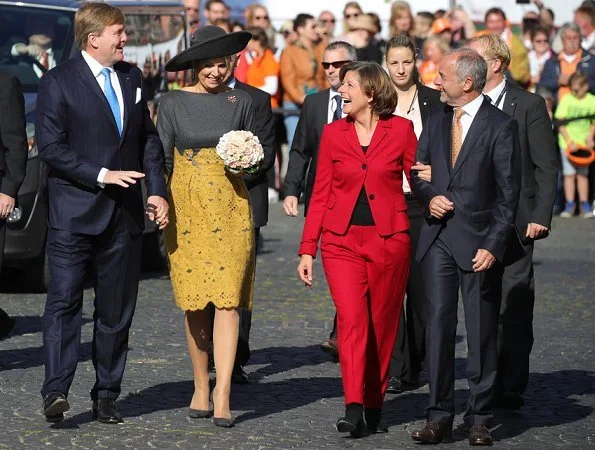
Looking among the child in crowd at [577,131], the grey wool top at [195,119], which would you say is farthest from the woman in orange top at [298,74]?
the grey wool top at [195,119]

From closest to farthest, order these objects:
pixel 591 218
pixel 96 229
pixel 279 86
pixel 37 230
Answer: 1. pixel 96 229
2. pixel 37 230
3. pixel 591 218
4. pixel 279 86

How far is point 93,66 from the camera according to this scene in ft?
27.7

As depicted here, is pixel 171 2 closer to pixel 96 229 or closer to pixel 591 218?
pixel 591 218

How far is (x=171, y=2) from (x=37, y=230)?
379 centimetres

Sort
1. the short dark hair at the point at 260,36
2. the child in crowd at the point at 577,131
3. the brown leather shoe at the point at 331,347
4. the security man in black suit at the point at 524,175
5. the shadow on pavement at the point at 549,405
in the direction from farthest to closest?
1. the short dark hair at the point at 260,36
2. the child in crowd at the point at 577,131
3. the brown leather shoe at the point at 331,347
4. the security man in black suit at the point at 524,175
5. the shadow on pavement at the point at 549,405

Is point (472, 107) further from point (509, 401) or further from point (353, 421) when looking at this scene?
point (509, 401)

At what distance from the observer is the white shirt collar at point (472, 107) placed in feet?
26.9

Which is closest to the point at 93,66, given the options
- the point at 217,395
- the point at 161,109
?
the point at 161,109

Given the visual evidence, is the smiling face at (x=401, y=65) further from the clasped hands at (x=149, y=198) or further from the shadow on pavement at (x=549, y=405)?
the clasped hands at (x=149, y=198)

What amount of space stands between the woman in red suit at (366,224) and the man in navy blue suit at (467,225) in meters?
0.24

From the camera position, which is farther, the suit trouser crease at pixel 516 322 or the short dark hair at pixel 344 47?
the short dark hair at pixel 344 47

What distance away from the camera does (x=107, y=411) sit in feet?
27.9

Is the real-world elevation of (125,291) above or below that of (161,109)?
below

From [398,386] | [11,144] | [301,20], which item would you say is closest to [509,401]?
[398,386]
